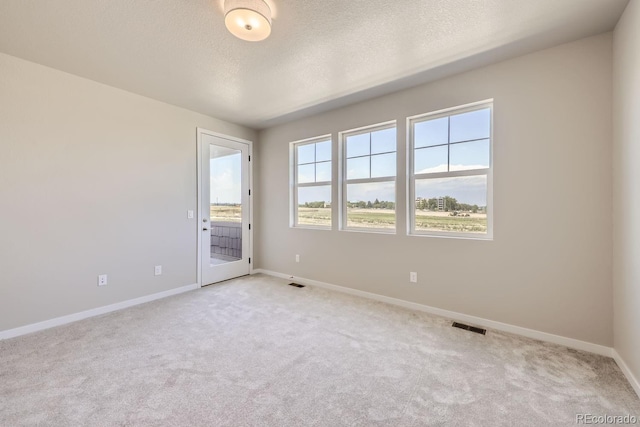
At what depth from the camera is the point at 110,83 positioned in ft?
9.71

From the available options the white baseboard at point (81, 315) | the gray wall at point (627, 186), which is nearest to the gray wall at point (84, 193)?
the white baseboard at point (81, 315)

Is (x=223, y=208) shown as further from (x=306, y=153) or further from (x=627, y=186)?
(x=627, y=186)

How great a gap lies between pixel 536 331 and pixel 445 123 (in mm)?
2251

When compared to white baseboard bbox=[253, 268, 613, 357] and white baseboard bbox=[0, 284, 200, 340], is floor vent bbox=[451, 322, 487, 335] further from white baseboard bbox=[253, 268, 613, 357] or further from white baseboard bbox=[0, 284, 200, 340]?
white baseboard bbox=[0, 284, 200, 340]

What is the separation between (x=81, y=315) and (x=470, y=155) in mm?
4538

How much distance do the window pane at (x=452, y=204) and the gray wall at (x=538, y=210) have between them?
0.58 feet

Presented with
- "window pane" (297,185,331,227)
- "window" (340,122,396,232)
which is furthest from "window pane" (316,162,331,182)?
"window" (340,122,396,232)

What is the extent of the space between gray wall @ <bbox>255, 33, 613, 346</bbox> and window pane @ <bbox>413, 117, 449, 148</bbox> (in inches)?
6.5

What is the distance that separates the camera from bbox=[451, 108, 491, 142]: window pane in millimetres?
2734

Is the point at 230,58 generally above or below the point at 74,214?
above

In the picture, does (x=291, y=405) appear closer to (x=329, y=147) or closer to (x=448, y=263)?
(x=448, y=263)

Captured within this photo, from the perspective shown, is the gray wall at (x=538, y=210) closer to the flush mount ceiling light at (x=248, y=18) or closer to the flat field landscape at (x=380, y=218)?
the flat field landscape at (x=380, y=218)

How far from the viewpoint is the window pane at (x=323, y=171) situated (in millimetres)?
4012

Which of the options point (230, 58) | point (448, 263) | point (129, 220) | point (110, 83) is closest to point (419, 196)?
point (448, 263)
